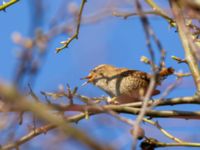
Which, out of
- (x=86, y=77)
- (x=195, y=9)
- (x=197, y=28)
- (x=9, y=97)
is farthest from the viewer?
(x=86, y=77)

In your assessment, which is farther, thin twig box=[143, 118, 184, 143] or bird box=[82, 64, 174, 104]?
bird box=[82, 64, 174, 104]

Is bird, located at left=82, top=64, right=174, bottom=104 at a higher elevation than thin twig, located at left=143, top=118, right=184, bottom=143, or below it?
higher

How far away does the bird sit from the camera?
3883 millimetres

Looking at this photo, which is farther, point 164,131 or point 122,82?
point 122,82

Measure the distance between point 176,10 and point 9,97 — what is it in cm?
88

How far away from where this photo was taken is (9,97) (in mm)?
1160

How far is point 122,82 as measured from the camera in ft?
13.6

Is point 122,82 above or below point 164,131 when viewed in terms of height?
above

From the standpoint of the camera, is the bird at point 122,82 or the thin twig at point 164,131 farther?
the bird at point 122,82

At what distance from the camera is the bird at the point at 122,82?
3883 mm

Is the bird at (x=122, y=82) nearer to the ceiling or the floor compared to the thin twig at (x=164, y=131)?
nearer to the ceiling

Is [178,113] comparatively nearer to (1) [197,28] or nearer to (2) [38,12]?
(1) [197,28]

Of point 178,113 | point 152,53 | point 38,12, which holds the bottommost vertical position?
point 178,113

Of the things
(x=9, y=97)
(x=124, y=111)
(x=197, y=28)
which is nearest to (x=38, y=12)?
(x=9, y=97)
